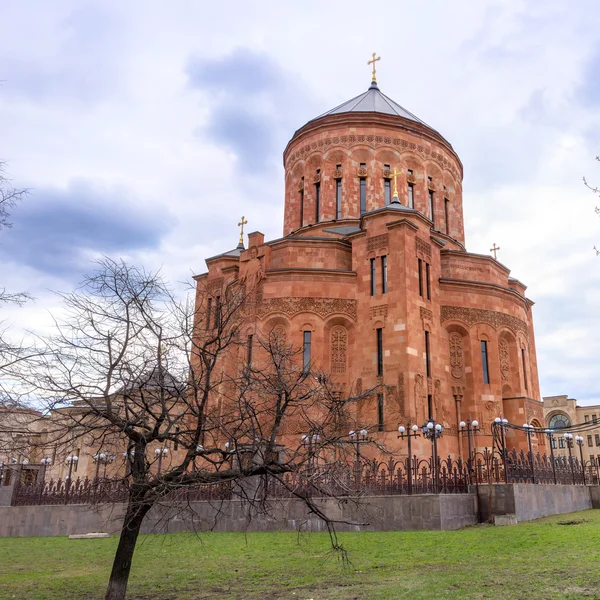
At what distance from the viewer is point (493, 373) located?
2630 centimetres

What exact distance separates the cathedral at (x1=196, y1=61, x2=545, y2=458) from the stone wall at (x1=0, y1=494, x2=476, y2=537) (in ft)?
21.0

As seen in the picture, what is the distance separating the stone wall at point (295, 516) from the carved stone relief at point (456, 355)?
450 inches

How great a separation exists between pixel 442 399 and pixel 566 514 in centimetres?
781

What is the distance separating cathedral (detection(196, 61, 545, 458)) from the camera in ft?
77.0

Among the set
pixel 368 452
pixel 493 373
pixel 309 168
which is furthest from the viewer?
pixel 309 168

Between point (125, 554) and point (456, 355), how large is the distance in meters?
21.5

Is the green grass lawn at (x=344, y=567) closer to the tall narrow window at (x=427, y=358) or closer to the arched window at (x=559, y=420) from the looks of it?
the tall narrow window at (x=427, y=358)

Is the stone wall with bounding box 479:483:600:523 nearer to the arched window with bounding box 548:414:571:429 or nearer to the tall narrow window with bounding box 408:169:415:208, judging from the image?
the tall narrow window with bounding box 408:169:415:208

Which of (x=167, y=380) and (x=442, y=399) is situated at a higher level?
(x=442, y=399)

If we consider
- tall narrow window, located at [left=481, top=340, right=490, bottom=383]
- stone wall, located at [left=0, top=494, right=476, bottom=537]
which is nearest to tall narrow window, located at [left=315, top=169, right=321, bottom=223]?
tall narrow window, located at [left=481, top=340, right=490, bottom=383]

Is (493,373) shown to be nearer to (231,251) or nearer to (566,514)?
(566,514)

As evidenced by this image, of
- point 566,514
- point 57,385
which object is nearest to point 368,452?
point 566,514

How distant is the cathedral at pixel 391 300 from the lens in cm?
2348

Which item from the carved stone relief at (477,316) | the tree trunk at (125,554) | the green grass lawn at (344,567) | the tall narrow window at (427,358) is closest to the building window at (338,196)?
the carved stone relief at (477,316)
